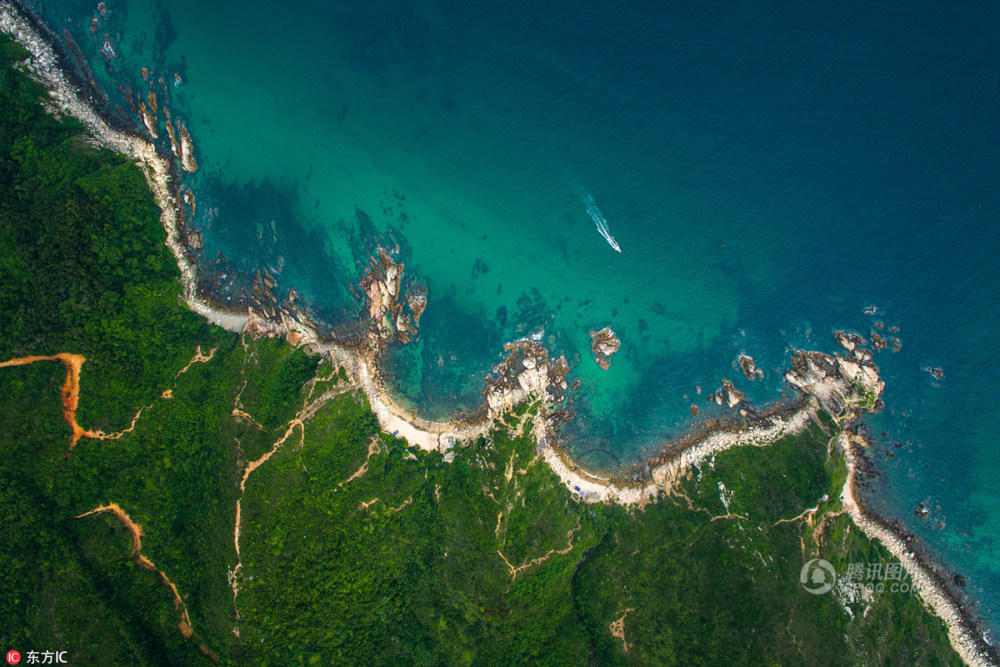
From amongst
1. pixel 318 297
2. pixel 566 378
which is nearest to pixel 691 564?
pixel 566 378

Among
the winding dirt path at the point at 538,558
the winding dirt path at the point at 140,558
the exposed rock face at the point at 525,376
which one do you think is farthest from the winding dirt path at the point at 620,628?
the winding dirt path at the point at 140,558

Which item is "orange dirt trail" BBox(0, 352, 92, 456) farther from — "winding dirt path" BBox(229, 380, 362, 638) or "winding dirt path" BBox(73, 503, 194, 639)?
"winding dirt path" BBox(229, 380, 362, 638)

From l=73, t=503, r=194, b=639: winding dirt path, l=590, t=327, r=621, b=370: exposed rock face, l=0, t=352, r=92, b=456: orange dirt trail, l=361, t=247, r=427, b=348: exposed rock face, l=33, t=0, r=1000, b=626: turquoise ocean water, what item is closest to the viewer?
l=73, t=503, r=194, b=639: winding dirt path

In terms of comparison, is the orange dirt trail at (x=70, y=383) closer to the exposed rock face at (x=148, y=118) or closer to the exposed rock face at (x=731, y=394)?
the exposed rock face at (x=148, y=118)

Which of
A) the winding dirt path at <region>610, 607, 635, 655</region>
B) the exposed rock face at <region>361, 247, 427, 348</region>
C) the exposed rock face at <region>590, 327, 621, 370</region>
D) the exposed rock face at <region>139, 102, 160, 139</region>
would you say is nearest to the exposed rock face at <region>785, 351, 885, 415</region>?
the exposed rock face at <region>590, 327, 621, 370</region>

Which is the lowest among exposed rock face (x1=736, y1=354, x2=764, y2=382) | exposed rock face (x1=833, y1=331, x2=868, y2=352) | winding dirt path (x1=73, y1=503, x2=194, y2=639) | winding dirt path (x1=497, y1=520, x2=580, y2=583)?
winding dirt path (x1=73, y1=503, x2=194, y2=639)

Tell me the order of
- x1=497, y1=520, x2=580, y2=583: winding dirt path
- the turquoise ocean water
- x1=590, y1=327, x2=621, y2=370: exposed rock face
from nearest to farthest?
x1=497, y1=520, x2=580, y2=583: winding dirt path → the turquoise ocean water → x1=590, y1=327, x2=621, y2=370: exposed rock face

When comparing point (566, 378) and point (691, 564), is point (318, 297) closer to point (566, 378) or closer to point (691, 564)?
point (566, 378)
